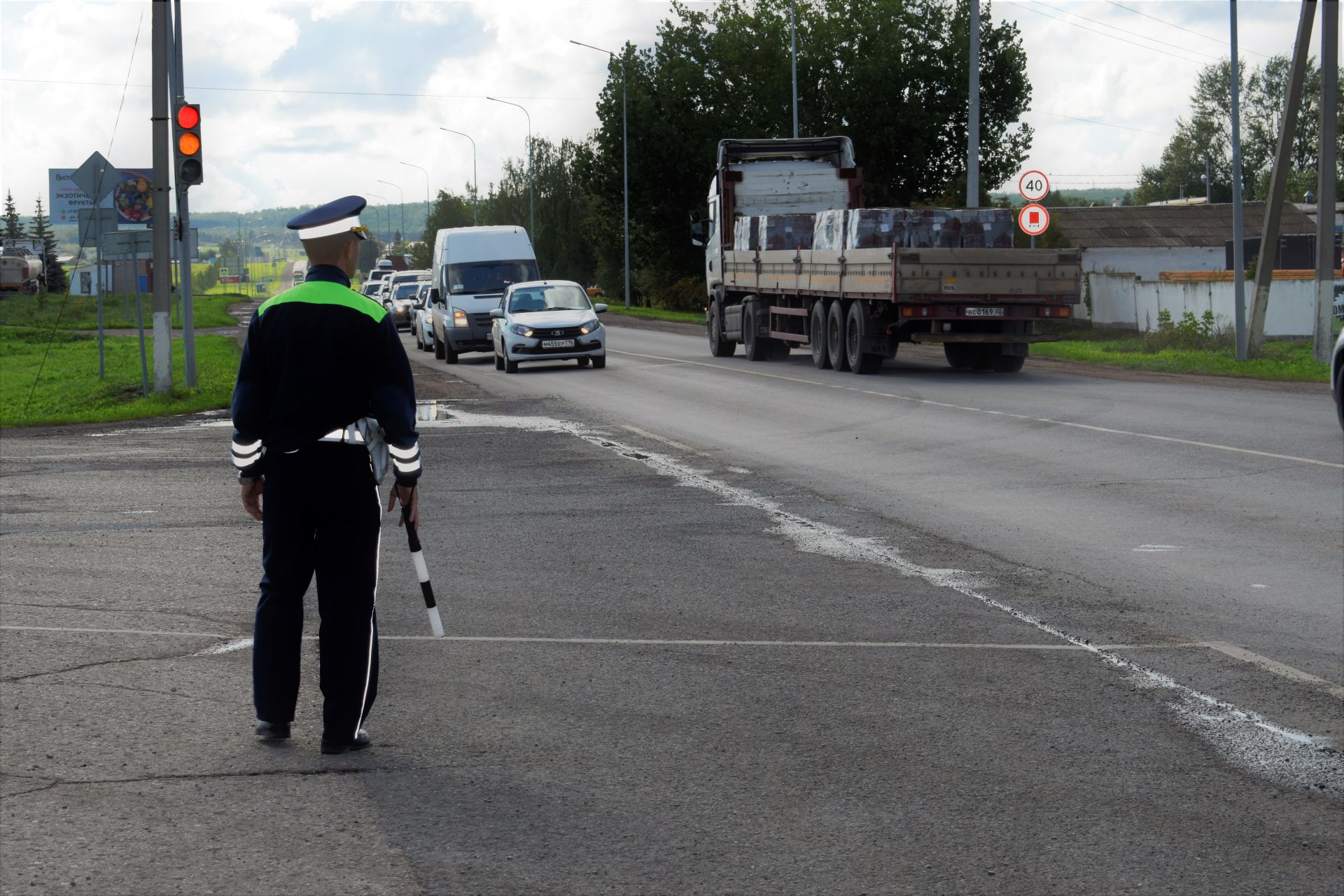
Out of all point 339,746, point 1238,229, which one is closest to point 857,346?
point 1238,229

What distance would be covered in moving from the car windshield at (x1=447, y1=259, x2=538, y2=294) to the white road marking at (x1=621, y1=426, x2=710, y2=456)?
1697 cm

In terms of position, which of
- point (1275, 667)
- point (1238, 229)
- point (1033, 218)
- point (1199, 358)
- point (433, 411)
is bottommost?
point (1275, 667)

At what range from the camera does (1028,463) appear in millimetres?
14148

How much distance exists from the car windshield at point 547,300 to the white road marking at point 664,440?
12.0 meters

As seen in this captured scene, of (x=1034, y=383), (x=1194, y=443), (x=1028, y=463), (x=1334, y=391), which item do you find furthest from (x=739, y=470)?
(x=1034, y=383)

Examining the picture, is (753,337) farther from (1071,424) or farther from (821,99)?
(821,99)

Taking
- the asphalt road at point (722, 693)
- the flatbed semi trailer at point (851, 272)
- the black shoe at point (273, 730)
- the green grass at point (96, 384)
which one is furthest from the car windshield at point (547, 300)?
the black shoe at point (273, 730)

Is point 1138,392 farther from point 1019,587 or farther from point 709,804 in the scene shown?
point 709,804

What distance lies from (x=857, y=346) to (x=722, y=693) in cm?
2033

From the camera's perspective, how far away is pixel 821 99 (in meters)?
61.8

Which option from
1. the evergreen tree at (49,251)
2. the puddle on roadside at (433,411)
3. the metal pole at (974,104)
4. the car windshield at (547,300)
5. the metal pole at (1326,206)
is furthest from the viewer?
the evergreen tree at (49,251)

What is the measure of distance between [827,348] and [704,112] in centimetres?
3621

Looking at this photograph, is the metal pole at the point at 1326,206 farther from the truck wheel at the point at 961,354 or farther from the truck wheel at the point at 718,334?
the truck wheel at the point at 718,334

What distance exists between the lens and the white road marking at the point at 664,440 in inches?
604
